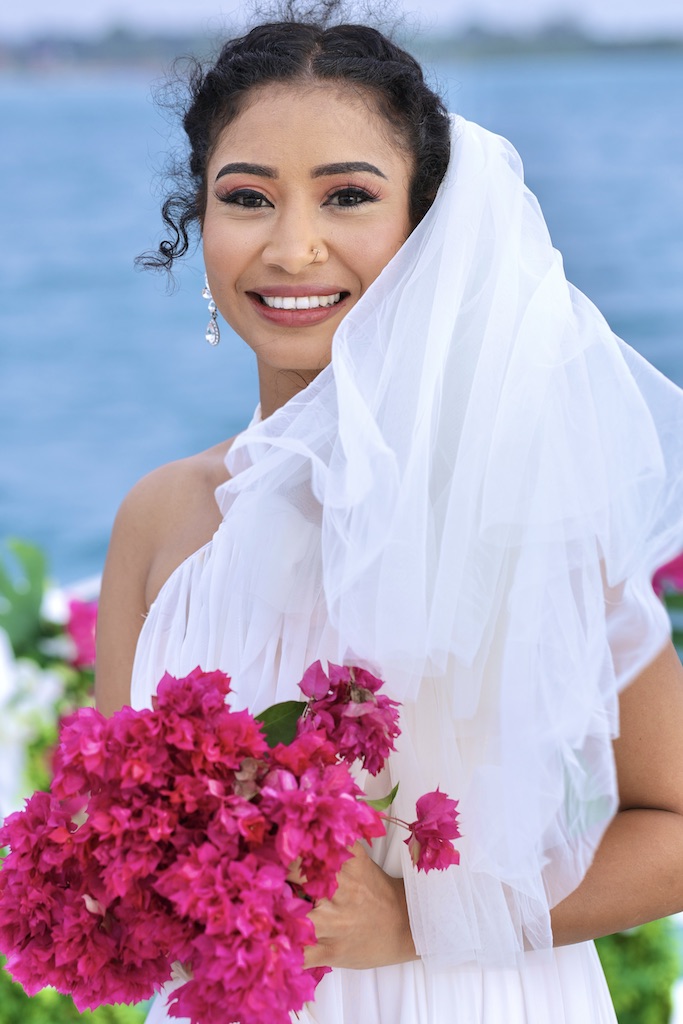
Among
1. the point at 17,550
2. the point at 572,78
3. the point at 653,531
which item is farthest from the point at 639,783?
the point at 572,78

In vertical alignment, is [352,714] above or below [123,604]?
below

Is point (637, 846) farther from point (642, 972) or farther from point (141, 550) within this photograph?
point (642, 972)

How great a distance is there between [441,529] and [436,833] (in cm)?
29

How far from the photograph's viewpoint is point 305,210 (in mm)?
1379

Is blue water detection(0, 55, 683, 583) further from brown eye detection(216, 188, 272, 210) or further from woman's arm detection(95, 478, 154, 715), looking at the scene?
brown eye detection(216, 188, 272, 210)

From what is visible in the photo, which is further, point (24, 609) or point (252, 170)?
point (24, 609)

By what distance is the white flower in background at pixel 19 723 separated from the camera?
9.09 ft

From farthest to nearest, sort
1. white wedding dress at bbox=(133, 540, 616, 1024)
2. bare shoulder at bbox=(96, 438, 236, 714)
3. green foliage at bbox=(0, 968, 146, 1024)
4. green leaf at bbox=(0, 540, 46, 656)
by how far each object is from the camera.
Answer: green leaf at bbox=(0, 540, 46, 656) → green foliage at bbox=(0, 968, 146, 1024) → bare shoulder at bbox=(96, 438, 236, 714) → white wedding dress at bbox=(133, 540, 616, 1024)

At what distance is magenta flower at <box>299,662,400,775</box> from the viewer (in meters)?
1.08

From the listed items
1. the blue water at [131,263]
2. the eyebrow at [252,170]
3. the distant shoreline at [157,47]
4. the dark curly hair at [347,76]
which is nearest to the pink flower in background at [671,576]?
the dark curly hair at [347,76]

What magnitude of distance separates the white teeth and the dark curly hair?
14 cm

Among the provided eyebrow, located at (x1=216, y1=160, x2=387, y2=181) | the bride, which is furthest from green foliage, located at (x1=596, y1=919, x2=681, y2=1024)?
eyebrow, located at (x1=216, y1=160, x2=387, y2=181)

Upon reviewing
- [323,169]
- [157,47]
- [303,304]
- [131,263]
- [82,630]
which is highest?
[157,47]

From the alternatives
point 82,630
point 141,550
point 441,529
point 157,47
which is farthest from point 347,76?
point 157,47
